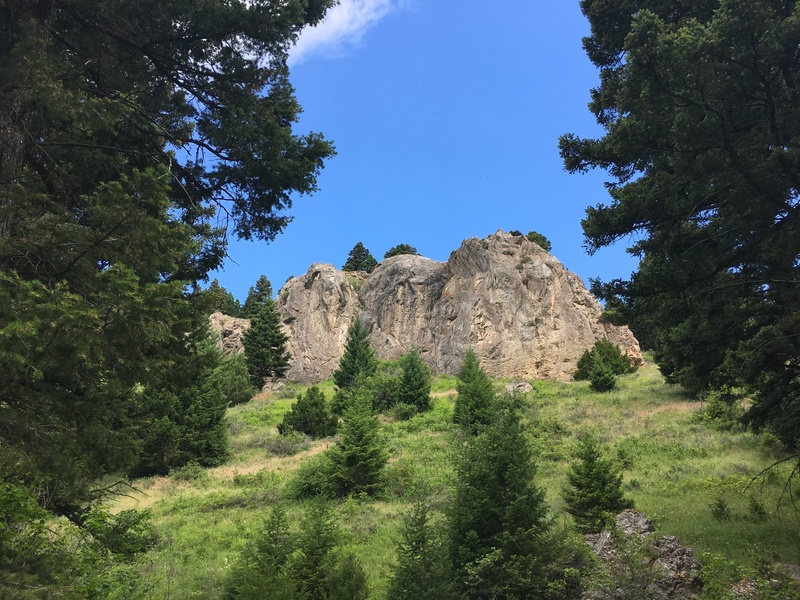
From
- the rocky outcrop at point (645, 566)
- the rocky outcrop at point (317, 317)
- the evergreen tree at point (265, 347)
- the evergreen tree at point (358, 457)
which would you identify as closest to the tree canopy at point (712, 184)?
the rocky outcrop at point (645, 566)

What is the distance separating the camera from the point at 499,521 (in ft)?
27.4

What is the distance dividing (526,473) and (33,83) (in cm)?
839

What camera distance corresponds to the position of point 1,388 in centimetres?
471

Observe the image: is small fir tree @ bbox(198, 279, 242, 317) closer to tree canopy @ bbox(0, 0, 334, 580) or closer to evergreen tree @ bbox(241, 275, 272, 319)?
tree canopy @ bbox(0, 0, 334, 580)

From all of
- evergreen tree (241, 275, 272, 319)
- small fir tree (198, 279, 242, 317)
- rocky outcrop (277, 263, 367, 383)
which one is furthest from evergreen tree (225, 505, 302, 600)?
evergreen tree (241, 275, 272, 319)

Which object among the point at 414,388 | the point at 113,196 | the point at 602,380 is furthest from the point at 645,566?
the point at 414,388

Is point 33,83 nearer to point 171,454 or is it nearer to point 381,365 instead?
point 171,454

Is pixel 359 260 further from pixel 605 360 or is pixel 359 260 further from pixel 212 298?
pixel 212 298

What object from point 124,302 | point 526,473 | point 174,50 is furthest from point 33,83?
point 526,473

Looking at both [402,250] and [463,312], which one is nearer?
[463,312]

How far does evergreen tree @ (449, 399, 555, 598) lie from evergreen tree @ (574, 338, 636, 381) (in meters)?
30.5

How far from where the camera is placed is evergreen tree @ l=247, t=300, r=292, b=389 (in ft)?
147

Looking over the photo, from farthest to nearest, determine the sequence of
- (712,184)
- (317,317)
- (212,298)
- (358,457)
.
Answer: (317,317)
(358,457)
(712,184)
(212,298)

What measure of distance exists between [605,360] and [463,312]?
1391 centimetres
